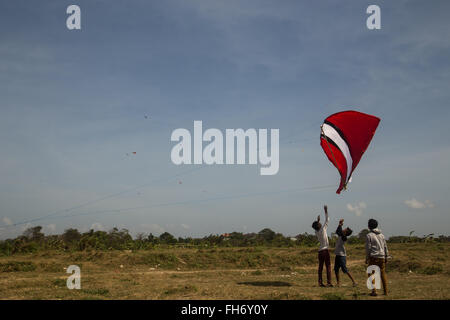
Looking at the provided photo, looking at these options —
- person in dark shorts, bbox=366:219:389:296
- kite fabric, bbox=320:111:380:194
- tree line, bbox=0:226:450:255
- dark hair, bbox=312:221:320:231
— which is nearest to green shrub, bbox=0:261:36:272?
tree line, bbox=0:226:450:255

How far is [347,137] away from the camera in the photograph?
45.1ft

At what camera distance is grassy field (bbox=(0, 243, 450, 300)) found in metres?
10.7

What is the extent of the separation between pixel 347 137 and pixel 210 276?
875 centimetres

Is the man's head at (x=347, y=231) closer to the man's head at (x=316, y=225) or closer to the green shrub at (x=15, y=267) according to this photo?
the man's head at (x=316, y=225)

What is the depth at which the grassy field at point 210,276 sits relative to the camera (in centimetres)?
1068

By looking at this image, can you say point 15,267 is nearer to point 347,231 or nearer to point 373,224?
point 347,231

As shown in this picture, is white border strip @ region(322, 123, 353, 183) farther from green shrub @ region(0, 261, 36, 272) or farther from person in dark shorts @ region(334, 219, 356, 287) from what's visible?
green shrub @ region(0, 261, 36, 272)

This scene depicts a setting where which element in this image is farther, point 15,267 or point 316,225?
point 15,267

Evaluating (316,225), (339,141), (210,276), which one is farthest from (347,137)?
(210,276)

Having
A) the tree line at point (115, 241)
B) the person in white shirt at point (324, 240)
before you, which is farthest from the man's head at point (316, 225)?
the tree line at point (115, 241)

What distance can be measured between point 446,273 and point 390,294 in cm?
834

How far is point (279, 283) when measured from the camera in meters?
13.4
